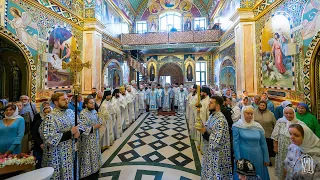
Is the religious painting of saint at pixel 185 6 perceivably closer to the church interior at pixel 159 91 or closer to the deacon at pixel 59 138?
the church interior at pixel 159 91

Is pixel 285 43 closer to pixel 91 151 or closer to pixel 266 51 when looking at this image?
pixel 266 51

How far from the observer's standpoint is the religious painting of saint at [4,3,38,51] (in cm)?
396

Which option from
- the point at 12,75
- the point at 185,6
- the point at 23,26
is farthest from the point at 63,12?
the point at 185,6

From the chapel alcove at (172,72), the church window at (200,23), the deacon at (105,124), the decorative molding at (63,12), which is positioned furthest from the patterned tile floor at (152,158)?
the church window at (200,23)

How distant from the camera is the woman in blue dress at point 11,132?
250cm

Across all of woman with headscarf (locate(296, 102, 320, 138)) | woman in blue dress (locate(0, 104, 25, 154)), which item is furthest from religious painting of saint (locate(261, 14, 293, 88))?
woman in blue dress (locate(0, 104, 25, 154))

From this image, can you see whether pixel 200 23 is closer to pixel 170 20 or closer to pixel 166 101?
pixel 170 20

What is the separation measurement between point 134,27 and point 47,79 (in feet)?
31.3

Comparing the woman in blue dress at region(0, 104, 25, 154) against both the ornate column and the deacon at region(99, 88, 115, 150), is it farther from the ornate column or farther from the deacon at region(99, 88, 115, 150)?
the ornate column

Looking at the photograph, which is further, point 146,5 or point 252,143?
point 146,5

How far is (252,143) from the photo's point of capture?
2176 millimetres

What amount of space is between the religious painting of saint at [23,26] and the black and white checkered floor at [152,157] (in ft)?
13.4

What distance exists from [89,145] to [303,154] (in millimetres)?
3274

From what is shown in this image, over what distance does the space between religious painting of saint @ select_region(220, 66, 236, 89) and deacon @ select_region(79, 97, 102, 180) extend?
7171 millimetres
